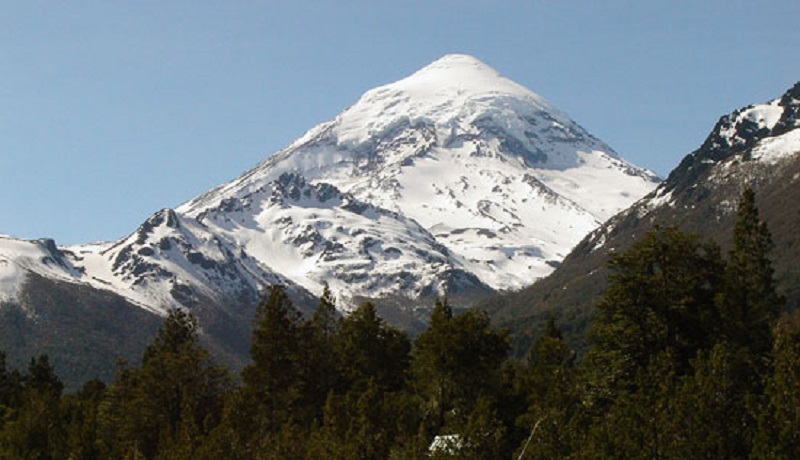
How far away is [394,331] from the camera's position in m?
132

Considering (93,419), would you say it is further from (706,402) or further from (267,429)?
(706,402)

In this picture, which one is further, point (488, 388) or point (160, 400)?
point (160, 400)

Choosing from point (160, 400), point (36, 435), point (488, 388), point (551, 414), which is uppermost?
point (551, 414)

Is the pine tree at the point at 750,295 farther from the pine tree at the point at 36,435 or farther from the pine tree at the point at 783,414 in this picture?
the pine tree at the point at 36,435

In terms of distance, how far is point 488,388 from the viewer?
102438mm

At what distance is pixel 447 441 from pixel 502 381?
36.5 meters

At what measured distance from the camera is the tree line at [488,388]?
2485 inches

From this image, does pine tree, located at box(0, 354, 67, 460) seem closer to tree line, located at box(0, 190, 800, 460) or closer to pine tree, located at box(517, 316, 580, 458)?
tree line, located at box(0, 190, 800, 460)

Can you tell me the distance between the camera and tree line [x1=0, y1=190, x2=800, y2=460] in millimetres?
63125

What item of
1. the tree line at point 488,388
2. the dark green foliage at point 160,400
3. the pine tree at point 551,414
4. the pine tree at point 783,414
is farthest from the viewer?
the dark green foliage at point 160,400

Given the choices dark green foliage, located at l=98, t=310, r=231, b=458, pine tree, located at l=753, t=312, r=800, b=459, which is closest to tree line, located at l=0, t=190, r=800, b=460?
pine tree, located at l=753, t=312, r=800, b=459

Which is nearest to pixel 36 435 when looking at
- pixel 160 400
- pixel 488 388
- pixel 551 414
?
pixel 160 400

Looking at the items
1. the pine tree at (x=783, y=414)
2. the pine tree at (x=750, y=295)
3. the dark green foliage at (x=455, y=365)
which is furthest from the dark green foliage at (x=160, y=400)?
the pine tree at (x=783, y=414)

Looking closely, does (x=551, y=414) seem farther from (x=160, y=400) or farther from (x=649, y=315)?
(x=160, y=400)
